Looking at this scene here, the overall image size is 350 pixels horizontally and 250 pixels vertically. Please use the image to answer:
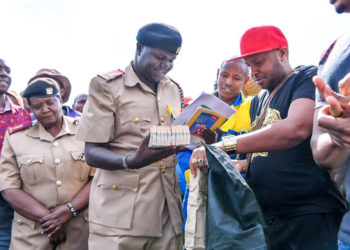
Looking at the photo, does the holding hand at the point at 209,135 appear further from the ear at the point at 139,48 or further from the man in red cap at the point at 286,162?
the ear at the point at 139,48

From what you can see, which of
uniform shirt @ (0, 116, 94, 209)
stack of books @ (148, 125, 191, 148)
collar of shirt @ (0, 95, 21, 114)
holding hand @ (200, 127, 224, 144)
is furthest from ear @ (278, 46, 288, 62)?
collar of shirt @ (0, 95, 21, 114)

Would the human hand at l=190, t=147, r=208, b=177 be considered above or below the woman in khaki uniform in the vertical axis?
above

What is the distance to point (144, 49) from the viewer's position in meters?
2.63

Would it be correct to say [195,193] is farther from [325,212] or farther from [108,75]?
[108,75]

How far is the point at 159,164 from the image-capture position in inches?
102

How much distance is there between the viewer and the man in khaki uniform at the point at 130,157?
2447mm

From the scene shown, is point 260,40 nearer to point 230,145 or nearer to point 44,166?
point 230,145

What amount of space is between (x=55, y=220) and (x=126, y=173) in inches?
41.1

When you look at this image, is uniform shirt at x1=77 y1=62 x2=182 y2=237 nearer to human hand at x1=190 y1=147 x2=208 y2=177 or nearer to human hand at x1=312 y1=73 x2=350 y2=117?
human hand at x1=190 y1=147 x2=208 y2=177

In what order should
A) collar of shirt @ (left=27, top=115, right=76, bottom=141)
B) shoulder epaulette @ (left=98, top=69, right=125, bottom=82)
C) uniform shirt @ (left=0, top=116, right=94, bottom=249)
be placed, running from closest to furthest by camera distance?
1. shoulder epaulette @ (left=98, top=69, right=125, bottom=82)
2. uniform shirt @ (left=0, top=116, right=94, bottom=249)
3. collar of shirt @ (left=27, top=115, right=76, bottom=141)

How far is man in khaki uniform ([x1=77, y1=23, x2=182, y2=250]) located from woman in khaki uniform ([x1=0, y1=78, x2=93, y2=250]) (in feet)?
2.43

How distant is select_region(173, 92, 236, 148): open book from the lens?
2438 millimetres

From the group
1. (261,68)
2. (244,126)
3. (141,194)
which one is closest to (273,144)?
(261,68)

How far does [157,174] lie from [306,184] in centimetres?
98
